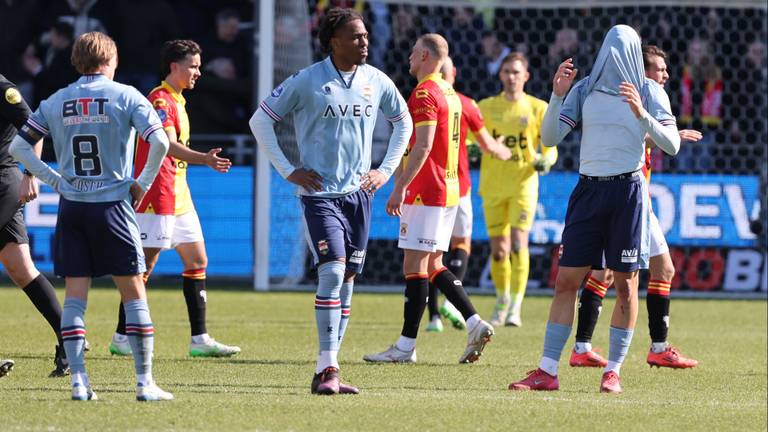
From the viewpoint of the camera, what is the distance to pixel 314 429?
6.81m

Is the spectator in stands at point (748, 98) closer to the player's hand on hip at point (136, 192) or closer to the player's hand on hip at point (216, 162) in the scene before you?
the player's hand on hip at point (216, 162)

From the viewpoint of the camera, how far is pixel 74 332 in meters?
7.47

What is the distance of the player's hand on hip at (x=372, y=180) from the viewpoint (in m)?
8.17

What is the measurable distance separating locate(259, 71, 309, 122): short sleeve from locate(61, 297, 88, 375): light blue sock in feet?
4.99

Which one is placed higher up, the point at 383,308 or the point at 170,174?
the point at 170,174

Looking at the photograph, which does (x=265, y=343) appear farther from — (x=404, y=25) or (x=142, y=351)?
(x=404, y=25)

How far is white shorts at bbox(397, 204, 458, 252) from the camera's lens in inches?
413

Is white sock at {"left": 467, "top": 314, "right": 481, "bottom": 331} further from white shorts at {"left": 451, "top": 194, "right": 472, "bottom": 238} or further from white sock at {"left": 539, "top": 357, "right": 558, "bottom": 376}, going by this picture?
white shorts at {"left": 451, "top": 194, "right": 472, "bottom": 238}

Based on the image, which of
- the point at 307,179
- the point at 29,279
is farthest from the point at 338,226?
the point at 29,279

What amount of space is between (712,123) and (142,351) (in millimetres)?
12150

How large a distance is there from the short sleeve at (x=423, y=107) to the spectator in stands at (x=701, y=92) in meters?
8.55

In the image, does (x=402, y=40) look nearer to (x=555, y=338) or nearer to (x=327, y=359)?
(x=555, y=338)

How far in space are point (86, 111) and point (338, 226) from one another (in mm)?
1599

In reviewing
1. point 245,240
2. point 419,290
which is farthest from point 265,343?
point 245,240
